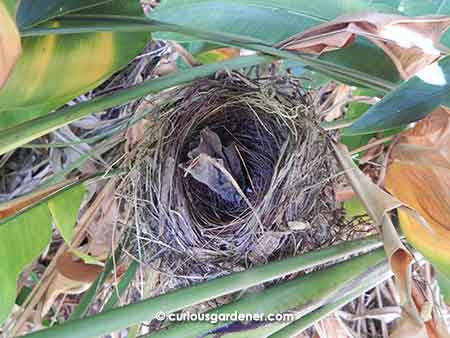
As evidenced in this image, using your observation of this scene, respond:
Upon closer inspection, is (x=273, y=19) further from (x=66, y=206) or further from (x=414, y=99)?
(x=66, y=206)

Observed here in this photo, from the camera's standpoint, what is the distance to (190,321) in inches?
19.1

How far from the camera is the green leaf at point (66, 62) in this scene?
0.56m

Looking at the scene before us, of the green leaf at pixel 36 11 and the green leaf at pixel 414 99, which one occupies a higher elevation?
the green leaf at pixel 36 11

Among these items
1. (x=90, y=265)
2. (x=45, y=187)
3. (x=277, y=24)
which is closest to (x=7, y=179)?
(x=90, y=265)

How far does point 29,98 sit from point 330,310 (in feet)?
1.15

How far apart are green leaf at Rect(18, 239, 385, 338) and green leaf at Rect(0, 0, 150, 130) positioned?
26 cm

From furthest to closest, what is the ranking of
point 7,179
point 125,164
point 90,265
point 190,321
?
1. point 7,179
2. point 90,265
3. point 125,164
4. point 190,321

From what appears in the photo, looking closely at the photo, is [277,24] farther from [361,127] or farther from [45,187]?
[45,187]

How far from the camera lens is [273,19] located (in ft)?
2.15

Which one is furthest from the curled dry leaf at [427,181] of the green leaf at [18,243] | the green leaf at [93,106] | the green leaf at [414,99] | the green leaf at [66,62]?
the green leaf at [18,243]

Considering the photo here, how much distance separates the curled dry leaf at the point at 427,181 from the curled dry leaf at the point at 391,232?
0.02 metres

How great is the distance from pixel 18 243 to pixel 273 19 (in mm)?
421

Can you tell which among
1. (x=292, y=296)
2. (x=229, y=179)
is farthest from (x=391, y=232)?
(x=229, y=179)

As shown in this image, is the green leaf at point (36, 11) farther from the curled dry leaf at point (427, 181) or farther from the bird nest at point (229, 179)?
the curled dry leaf at point (427, 181)
